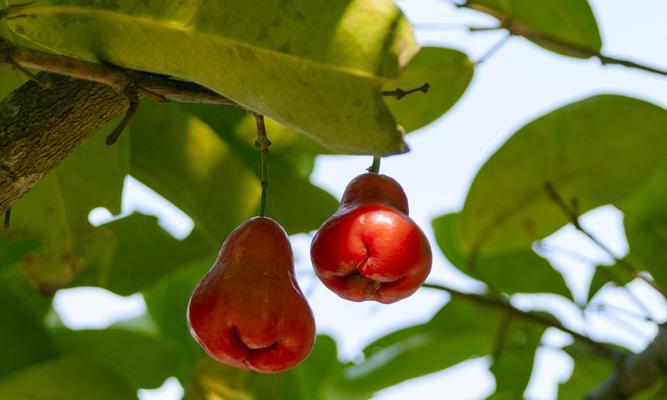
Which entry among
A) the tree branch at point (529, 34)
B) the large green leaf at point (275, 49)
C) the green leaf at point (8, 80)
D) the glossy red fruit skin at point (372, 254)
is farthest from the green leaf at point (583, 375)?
the large green leaf at point (275, 49)

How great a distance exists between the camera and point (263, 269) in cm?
97

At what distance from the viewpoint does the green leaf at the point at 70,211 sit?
1275 millimetres

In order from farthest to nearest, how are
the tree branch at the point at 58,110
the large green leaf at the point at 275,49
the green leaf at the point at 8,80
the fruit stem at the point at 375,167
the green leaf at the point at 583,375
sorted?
the green leaf at the point at 583,375 → the green leaf at the point at 8,80 → the fruit stem at the point at 375,167 → the tree branch at the point at 58,110 → the large green leaf at the point at 275,49

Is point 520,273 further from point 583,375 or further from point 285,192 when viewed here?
point 285,192

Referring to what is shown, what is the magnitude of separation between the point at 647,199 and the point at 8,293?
3.51 ft

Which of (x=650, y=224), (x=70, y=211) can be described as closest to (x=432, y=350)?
(x=650, y=224)

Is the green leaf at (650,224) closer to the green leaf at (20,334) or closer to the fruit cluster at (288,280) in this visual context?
the fruit cluster at (288,280)

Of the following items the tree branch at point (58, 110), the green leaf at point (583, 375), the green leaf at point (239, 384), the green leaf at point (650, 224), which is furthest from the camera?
the green leaf at point (583, 375)

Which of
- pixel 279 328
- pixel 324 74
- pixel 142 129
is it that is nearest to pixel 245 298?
pixel 279 328

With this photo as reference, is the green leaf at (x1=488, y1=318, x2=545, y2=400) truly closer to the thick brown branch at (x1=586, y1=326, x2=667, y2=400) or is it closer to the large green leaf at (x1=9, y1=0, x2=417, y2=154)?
the thick brown branch at (x1=586, y1=326, x2=667, y2=400)

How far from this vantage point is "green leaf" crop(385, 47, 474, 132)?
4.95ft

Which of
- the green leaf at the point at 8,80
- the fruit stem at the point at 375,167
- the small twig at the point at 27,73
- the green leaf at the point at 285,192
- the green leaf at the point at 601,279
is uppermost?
the green leaf at the point at 8,80

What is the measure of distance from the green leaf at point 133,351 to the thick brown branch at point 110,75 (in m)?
0.92

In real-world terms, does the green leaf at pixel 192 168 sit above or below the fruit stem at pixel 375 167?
above
